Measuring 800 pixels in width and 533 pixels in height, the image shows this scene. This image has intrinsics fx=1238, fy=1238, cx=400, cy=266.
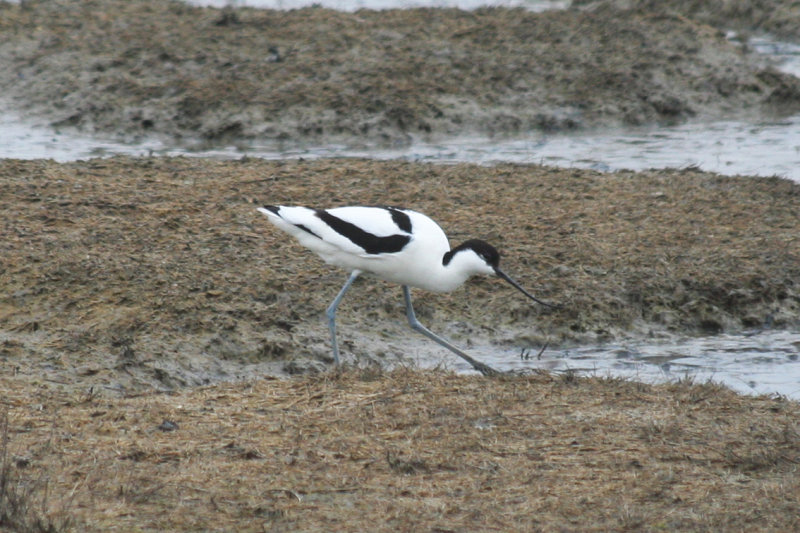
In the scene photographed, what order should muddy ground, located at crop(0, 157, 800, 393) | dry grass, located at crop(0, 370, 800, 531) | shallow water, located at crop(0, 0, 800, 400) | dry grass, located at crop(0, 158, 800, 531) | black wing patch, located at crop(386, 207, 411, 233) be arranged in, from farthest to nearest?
shallow water, located at crop(0, 0, 800, 400) → muddy ground, located at crop(0, 157, 800, 393) → black wing patch, located at crop(386, 207, 411, 233) → dry grass, located at crop(0, 158, 800, 531) → dry grass, located at crop(0, 370, 800, 531)

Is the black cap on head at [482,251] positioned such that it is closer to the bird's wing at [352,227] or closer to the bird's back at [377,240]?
the bird's back at [377,240]

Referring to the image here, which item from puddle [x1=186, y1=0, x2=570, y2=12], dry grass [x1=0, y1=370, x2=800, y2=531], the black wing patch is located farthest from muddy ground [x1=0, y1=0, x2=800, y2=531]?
puddle [x1=186, y1=0, x2=570, y2=12]

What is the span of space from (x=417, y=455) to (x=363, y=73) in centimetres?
830

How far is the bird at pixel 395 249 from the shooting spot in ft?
21.5

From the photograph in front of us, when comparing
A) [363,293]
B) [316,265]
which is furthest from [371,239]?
[316,265]

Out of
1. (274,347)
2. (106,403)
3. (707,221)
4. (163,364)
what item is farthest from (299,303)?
(707,221)

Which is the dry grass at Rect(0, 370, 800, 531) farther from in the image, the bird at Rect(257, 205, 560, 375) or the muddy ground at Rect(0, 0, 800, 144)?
the muddy ground at Rect(0, 0, 800, 144)

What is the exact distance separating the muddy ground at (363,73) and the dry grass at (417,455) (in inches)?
256

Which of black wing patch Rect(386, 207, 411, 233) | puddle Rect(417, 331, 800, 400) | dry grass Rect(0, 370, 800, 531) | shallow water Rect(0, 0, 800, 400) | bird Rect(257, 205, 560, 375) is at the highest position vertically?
black wing patch Rect(386, 207, 411, 233)

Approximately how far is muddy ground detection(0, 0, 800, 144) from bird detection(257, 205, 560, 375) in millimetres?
5392

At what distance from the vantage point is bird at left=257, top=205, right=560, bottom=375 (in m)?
6.54

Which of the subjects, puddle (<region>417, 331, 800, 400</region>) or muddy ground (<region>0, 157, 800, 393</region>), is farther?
muddy ground (<region>0, 157, 800, 393</region>)

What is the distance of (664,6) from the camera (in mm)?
16859

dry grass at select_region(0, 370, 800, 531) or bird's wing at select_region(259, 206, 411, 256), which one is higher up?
bird's wing at select_region(259, 206, 411, 256)
